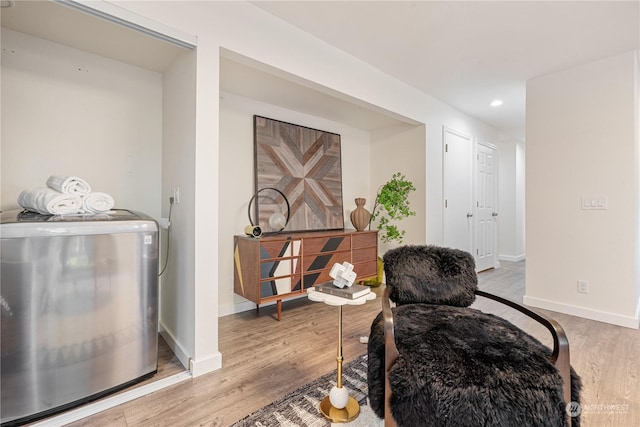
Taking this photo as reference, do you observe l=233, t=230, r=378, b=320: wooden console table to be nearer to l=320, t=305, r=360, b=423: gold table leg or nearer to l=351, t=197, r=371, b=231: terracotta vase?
l=351, t=197, r=371, b=231: terracotta vase

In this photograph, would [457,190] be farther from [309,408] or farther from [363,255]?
[309,408]

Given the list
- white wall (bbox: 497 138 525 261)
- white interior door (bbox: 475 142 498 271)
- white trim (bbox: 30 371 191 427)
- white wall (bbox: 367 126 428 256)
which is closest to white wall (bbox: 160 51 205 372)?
white trim (bbox: 30 371 191 427)

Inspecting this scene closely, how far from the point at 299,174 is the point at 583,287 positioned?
3.11m

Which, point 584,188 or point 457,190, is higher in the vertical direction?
point 457,190

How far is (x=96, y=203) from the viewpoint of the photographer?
5.70ft

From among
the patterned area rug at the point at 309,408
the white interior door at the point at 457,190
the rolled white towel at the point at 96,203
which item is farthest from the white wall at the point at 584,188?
the rolled white towel at the point at 96,203

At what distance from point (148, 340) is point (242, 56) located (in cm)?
192

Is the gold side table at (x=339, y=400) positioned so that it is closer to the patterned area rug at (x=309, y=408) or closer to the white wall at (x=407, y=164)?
the patterned area rug at (x=309, y=408)

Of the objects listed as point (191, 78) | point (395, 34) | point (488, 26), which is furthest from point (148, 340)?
point (488, 26)

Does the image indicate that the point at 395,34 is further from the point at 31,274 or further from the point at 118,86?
the point at 31,274

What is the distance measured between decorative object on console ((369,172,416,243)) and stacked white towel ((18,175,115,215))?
2.85 metres

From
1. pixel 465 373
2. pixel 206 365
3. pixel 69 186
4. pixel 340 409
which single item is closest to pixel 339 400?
pixel 340 409

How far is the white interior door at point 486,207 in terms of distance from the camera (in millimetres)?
4797

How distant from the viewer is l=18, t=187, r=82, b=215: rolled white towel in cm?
157
